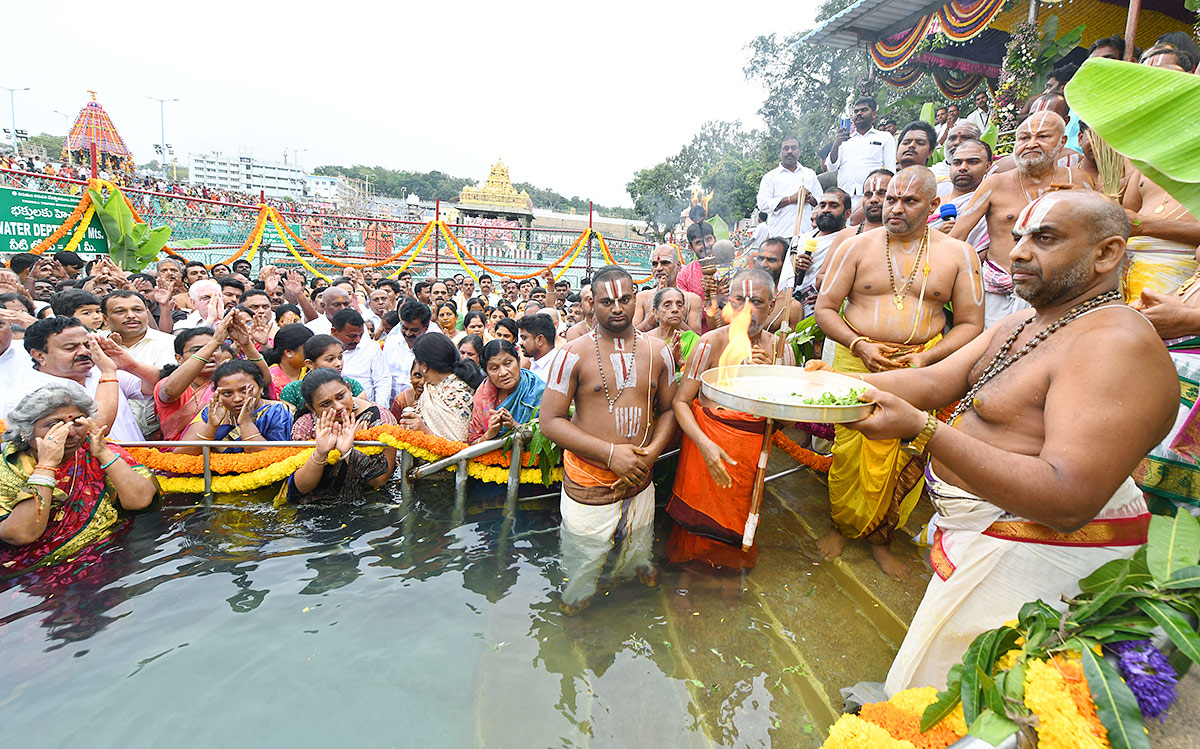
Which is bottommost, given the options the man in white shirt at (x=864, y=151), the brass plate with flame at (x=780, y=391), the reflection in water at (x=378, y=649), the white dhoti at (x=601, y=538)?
the reflection in water at (x=378, y=649)

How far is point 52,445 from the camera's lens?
3.30 metres

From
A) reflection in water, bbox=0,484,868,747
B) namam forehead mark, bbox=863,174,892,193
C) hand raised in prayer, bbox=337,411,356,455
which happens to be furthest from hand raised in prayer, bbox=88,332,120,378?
namam forehead mark, bbox=863,174,892,193

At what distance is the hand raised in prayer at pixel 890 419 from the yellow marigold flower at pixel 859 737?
0.87 meters

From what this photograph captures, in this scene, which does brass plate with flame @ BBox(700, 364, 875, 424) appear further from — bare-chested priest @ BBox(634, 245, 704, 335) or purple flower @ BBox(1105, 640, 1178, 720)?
bare-chested priest @ BBox(634, 245, 704, 335)

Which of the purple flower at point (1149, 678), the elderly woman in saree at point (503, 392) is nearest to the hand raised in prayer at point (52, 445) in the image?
the elderly woman in saree at point (503, 392)

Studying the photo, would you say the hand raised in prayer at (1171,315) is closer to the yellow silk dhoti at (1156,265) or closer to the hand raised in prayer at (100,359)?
the yellow silk dhoti at (1156,265)

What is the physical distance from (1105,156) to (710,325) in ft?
10.8

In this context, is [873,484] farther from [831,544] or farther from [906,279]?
[906,279]

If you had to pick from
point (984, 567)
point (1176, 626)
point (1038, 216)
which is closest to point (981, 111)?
point (1038, 216)

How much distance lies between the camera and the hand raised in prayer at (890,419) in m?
1.90

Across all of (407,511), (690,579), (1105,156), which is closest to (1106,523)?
(690,579)

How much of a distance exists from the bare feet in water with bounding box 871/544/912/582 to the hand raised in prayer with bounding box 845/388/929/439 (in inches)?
72.9

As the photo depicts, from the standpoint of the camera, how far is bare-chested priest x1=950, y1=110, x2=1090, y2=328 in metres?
3.85

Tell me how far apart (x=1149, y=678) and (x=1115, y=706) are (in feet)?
0.50
